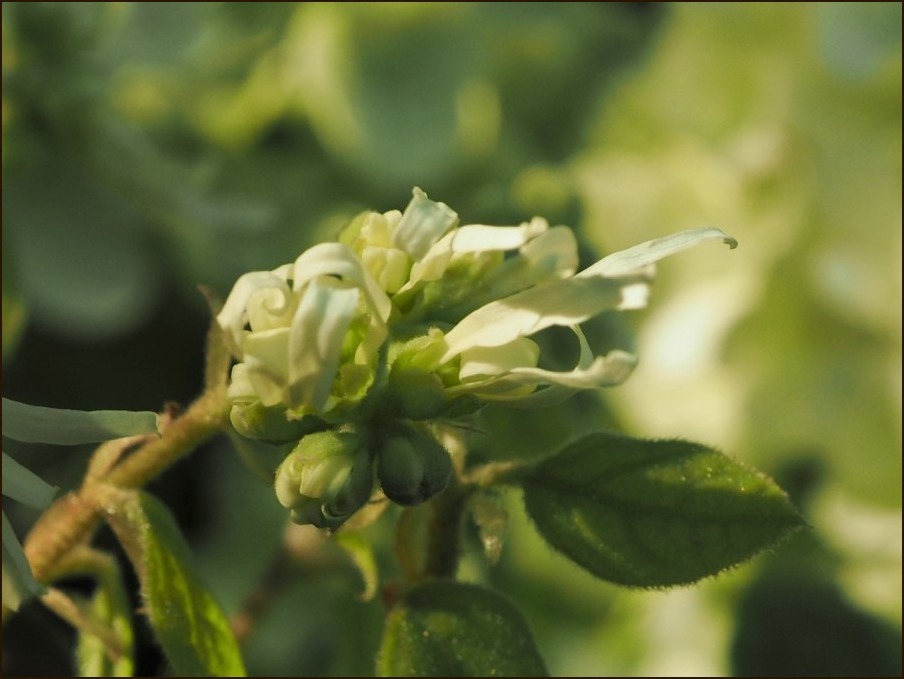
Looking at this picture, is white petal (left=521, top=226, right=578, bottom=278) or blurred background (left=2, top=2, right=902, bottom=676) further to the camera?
blurred background (left=2, top=2, right=902, bottom=676)

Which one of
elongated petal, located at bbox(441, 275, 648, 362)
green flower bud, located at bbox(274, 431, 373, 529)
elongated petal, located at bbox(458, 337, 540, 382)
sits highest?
elongated petal, located at bbox(441, 275, 648, 362)

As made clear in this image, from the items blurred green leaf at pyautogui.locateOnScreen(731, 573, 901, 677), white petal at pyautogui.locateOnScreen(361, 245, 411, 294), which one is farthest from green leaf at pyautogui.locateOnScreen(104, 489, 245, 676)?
blurred green leaf at pyautogui.locateOnScreen(731, 573, 901, 677)

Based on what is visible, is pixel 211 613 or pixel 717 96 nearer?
pixel 211 613

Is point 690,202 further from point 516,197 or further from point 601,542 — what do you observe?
point 601,542

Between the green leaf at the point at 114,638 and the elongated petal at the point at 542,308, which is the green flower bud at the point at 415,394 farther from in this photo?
the green leaf at the point at 114,638

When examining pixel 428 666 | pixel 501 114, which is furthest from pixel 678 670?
pixel 501 114

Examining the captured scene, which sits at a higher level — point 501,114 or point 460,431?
point 460,431

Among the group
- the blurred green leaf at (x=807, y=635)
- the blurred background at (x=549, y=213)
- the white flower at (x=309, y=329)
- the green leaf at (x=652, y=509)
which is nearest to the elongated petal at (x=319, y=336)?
the white flower at (x=309, y=329)

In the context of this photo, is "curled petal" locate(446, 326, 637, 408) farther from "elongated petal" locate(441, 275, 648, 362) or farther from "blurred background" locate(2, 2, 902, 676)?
"blurred background" locate(2, 2, 902, 676)
